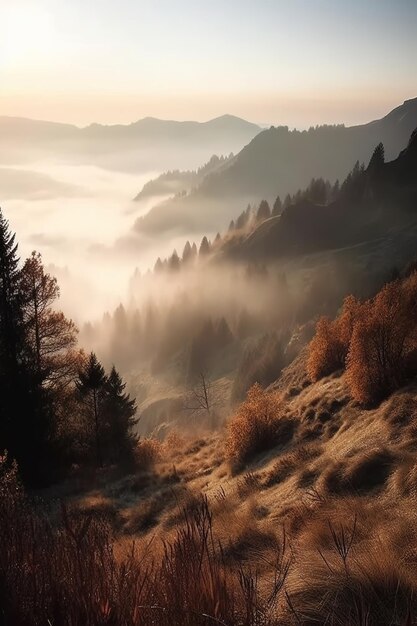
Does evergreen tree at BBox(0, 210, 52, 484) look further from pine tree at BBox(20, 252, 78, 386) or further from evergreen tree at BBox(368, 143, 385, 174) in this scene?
evergreen tree at BBox(368, 143, 385, 174)

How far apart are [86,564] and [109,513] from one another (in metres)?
16.7

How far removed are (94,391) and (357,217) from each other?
471ft

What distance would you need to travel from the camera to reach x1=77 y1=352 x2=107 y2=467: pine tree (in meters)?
27.8

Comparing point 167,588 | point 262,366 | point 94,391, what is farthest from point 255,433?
point 262,366

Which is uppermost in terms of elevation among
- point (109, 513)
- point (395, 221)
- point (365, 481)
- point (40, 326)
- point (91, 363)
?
point (395, 221)

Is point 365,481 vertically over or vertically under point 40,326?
under

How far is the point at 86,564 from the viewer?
3.61m

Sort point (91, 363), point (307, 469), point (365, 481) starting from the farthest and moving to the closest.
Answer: point (91, 363) < point (307, 469) < point (365, 481)

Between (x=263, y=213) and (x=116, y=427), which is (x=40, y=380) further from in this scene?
(x=263, y=213)

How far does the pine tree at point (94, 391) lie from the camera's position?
27.8 m

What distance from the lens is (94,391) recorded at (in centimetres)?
2853

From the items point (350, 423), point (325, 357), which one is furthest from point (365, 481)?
point (325, 357)

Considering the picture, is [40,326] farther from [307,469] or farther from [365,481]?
[365,481]

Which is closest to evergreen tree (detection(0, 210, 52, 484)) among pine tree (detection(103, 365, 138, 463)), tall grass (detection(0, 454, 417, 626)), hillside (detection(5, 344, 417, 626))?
hillside (detection(5, 344, 417, 626))
